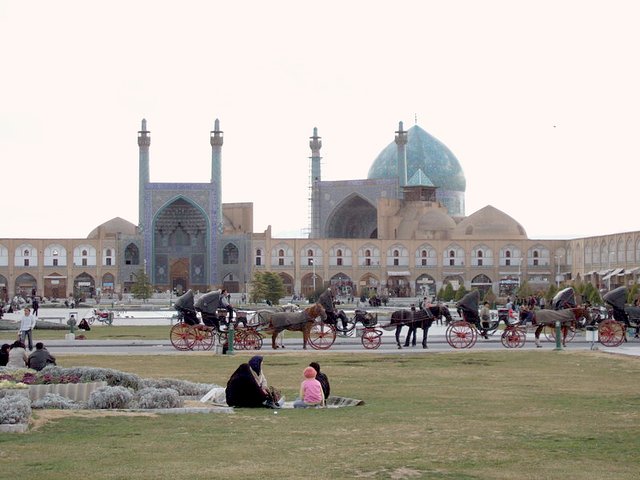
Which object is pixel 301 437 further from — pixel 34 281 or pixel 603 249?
pixel 34 281

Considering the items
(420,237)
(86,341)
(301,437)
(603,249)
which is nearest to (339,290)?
(420,237)

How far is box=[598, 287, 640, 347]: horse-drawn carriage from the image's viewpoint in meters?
22.4

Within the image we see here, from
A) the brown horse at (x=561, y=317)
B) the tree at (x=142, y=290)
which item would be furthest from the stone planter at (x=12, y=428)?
the tree at (x=142, y=290)

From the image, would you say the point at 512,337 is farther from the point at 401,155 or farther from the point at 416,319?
the point at 401,155

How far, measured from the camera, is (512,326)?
2198 cm

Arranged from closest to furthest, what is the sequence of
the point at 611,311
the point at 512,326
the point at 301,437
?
the point at 301,437
the point at 512,326
the point at 611,311

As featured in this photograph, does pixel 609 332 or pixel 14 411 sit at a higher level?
pixel 609 332

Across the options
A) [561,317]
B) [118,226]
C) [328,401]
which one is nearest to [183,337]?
[561,317]

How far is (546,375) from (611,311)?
8550 millimetres

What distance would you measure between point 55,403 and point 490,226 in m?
64.5

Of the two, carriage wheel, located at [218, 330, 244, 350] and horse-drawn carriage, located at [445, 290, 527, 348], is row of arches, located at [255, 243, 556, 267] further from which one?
carriage wheel, located at [218, 330, 244, 350]

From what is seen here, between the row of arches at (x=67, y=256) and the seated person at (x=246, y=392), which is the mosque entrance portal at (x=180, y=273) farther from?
the seated person at (x=246, y=392)

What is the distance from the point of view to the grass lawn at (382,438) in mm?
8359

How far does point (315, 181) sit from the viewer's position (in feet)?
253
